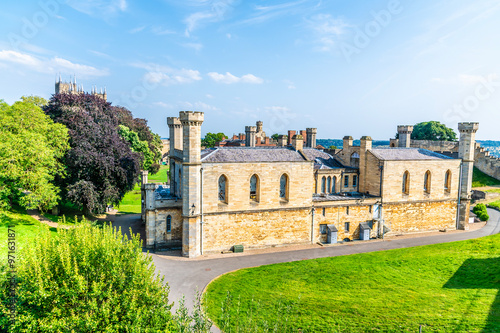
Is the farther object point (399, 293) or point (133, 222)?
point (133, 222)

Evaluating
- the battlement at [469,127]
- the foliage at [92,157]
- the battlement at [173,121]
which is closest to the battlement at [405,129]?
the battlement at [469,127]

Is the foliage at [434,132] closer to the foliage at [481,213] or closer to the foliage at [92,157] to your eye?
the foliage at [481,213]

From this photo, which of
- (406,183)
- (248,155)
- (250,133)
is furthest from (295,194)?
(250,133)

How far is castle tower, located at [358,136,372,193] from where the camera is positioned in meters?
35.4

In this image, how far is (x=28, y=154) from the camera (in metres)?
27.2

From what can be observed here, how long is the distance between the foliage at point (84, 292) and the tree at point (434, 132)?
99134 mm

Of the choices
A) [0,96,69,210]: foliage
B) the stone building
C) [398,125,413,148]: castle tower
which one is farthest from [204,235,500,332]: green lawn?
[398,125,413,148]: castle tower

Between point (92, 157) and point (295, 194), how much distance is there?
67.0 feet

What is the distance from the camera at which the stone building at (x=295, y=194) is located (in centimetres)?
2756

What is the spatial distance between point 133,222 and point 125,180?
5.42 meters

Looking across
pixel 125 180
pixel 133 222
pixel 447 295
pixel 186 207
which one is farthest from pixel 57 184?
pixel 447 295

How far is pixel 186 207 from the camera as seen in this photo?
88.4 feet

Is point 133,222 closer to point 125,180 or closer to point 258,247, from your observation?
point 125,180

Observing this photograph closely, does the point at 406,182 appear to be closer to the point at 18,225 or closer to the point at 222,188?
the point at 222,188
